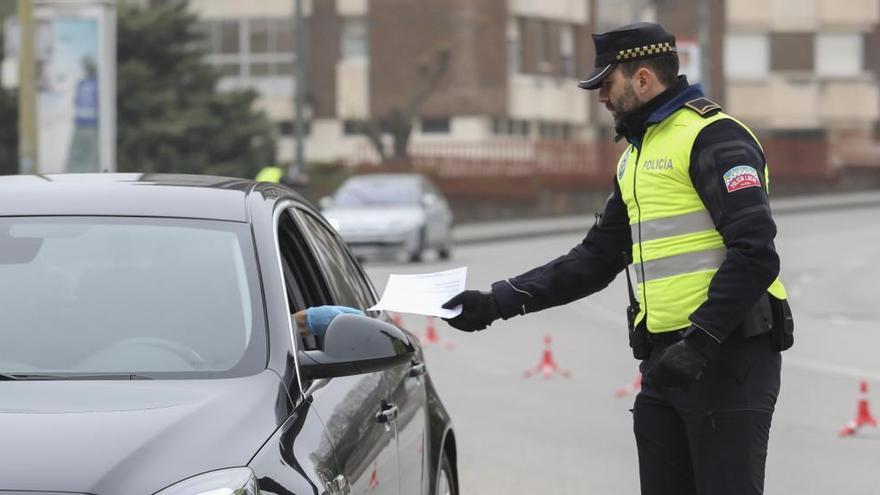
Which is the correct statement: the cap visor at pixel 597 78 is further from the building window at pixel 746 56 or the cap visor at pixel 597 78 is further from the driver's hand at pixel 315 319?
the building window at pixel 746 56

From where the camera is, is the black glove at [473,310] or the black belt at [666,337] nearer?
the black belt at [666,337]

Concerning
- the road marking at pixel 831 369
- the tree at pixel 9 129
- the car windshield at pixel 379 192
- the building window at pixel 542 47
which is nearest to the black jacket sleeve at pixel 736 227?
the road marking at pixel 831 369

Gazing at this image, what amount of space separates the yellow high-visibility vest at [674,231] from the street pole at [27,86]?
690 inches

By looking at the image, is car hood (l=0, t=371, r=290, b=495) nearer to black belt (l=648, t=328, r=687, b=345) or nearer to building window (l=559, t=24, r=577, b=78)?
black belt (l=648, t=328, r=687, b=345)

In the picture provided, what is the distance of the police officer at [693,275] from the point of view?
Result: 4.88 m

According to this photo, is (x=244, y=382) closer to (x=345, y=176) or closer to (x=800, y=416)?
(x=800, y=416)

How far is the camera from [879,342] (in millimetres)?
17078

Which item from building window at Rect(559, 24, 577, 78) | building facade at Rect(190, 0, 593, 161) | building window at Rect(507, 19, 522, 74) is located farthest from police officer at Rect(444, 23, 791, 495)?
building window at Rect(559, 24, 577, 78)

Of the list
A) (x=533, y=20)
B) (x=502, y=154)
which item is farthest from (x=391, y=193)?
(x=533, y=20)

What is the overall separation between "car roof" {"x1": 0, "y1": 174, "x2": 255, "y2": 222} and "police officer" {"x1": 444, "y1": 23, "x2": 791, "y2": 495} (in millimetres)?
1107

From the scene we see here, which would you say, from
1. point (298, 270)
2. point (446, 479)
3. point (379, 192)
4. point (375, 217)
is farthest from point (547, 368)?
point (379, 192)

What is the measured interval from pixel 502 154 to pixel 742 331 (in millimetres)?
43603

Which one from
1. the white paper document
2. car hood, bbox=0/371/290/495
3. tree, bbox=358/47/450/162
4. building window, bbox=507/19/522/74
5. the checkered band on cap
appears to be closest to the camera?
car hood, bbox=0/371/290/495

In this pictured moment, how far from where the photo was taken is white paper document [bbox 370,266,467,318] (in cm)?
550
